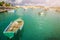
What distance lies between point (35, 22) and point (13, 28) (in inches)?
22.3

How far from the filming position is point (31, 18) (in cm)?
453

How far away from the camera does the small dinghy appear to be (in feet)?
13.2

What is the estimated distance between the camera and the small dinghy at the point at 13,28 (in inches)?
158

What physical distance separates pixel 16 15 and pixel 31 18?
1.23 ft

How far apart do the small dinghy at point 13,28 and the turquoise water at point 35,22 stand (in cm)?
10

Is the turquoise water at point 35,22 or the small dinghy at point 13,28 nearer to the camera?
the small dinghy at point 13,28

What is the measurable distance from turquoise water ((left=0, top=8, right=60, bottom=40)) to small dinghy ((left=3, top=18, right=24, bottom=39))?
97 mm

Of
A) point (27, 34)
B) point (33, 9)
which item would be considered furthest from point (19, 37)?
point (33, 9)

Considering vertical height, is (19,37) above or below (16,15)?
below

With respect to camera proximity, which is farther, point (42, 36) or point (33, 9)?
point (33, 9)

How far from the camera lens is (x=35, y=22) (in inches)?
178

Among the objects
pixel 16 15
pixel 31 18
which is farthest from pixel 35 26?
pixel 16 15

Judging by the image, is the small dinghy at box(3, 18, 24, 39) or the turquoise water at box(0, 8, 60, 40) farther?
the turquoise water at box(0, 8, 60, 40)

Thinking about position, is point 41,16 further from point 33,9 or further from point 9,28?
point 9,28
